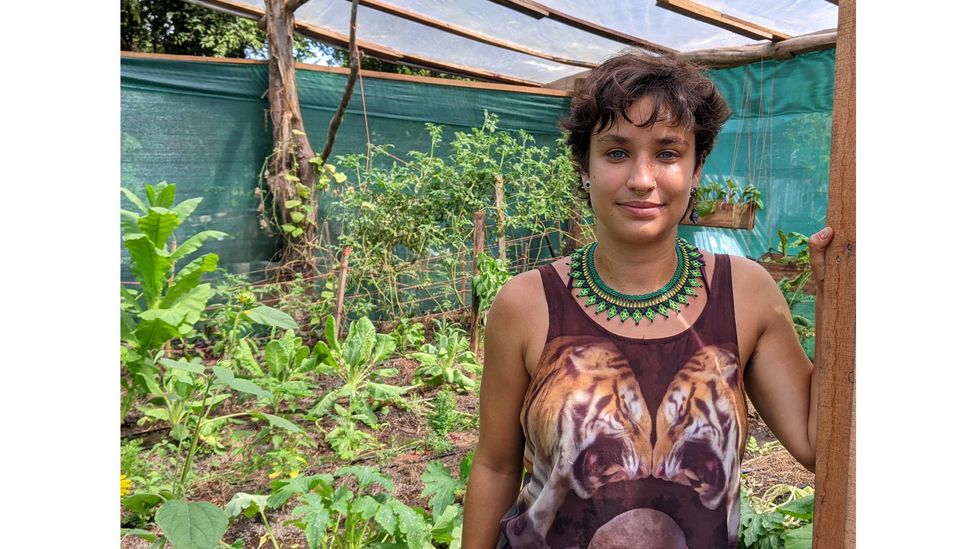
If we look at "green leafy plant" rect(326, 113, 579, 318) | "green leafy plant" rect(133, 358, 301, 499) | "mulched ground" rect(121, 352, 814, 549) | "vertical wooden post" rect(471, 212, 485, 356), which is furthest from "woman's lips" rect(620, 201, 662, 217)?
"green leafy plant" rect(326, 113, 579, 318)

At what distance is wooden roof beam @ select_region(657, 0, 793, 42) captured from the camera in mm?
5229

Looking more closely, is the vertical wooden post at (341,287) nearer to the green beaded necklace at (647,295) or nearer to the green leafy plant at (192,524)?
the green leafy plant at (192,524)

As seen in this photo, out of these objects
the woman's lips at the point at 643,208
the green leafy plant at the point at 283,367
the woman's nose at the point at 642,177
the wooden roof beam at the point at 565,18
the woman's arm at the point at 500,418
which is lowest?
the green leafy plant at the point at 283,367

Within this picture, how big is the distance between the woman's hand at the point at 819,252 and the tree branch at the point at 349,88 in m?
4.92

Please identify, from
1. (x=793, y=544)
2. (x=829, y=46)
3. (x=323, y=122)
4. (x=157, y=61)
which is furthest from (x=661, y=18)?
(x=793, y=544)

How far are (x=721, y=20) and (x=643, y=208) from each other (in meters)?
4.88

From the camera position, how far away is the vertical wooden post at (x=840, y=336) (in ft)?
3.03

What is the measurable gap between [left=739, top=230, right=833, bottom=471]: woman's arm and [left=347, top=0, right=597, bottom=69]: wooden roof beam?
5.28 metres

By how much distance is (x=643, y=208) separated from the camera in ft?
4.04

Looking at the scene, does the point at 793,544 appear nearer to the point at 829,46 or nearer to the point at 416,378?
the point at 416,378

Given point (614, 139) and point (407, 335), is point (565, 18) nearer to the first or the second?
point (407, 335)

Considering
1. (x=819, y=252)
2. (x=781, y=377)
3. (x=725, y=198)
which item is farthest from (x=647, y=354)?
(x=725, y=198)

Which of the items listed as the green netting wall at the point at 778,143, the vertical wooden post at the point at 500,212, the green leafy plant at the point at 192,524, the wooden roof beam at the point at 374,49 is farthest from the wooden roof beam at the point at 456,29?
the green leafy plant at the point at 192,524

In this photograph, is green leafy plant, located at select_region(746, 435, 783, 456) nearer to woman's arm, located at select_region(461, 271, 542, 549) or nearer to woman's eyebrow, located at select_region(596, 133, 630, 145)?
woman's arm, located at select_region(461, 271, 542, 549)
